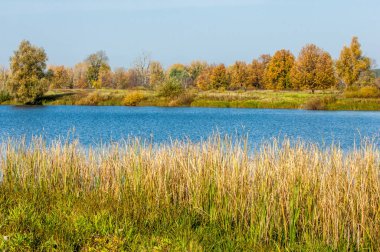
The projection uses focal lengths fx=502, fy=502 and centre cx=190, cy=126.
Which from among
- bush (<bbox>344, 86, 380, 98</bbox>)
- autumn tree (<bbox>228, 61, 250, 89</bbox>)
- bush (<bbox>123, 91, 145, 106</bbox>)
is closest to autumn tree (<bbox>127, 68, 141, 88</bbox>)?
autumn tree (<bbox>228, 61, 250, 89</bbox>)

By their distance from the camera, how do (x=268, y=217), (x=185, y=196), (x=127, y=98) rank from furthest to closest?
(x=127, y=98) < (x=185, y=196) < (x=268, y=217)

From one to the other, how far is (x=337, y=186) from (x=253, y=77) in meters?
83.8

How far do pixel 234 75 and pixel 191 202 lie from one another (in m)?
84.3

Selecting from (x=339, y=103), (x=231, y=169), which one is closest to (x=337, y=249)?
(x=231, y=169)

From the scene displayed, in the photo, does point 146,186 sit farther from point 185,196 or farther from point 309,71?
point 309,71

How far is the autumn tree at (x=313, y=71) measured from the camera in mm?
65775

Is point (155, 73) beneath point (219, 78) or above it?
Answer: above

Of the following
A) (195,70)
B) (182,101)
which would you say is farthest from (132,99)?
(195,70)

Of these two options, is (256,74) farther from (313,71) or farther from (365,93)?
(365,93)

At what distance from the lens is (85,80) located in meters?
114

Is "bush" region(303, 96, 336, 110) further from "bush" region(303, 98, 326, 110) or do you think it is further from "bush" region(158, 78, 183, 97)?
"bush" region(158, 78, 183, 97)

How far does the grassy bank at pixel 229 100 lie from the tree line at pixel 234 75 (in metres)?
2.27

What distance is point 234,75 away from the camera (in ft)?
298

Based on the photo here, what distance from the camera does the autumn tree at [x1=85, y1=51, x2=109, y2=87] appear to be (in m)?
113
